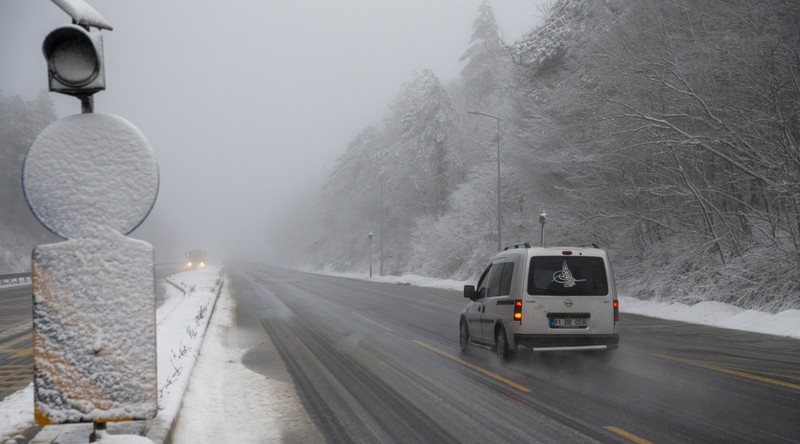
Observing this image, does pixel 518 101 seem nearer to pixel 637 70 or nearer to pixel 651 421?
pixel 637 70

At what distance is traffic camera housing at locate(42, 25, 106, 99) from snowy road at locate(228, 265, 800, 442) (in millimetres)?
3975

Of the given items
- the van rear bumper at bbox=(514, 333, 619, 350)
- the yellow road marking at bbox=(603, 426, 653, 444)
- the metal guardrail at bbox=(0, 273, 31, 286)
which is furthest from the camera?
the metal guardrail at bbox=(0, 273, 31, 286)

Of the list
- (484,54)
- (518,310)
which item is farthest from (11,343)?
(484,54)

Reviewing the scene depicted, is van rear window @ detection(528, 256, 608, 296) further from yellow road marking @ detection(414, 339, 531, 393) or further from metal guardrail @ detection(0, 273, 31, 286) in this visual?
metal guardrail @ detection(0, 273, 31, 286)

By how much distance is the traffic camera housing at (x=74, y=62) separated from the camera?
3.43m

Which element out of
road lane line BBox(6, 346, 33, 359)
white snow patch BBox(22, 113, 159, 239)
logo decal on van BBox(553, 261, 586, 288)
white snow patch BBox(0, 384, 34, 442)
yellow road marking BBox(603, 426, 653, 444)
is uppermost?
white snow patch BBox(22, 113, 159, 239)

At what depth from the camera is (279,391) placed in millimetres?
8219

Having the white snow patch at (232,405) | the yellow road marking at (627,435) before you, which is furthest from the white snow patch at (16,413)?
the yellow road marking at (627,435)

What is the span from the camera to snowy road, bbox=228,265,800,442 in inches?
239

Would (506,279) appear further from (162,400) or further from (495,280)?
(162,400)

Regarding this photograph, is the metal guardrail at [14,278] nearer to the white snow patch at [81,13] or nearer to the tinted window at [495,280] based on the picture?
the tinted window at [495,280]

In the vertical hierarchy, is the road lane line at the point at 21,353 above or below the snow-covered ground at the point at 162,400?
below

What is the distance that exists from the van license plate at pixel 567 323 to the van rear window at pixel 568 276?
419mm

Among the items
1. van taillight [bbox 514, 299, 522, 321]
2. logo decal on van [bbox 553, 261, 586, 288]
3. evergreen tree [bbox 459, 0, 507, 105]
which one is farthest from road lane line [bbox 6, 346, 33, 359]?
evergreen tree [bbox 459, 0, 507, 105]
